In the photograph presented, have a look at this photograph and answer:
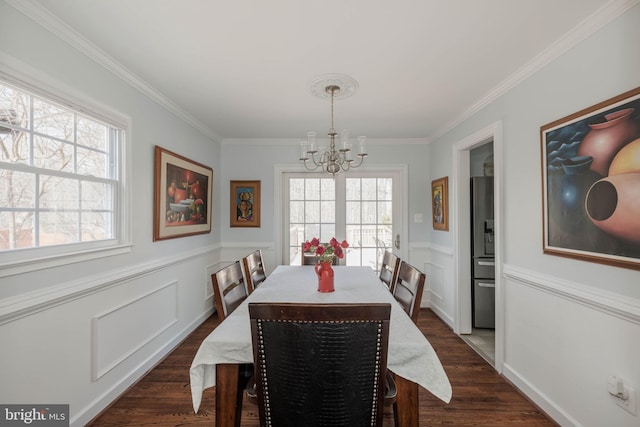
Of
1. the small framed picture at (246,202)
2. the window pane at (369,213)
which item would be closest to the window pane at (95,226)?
the small framed picture at (246,202)

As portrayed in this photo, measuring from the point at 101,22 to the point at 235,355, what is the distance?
6.37 feet

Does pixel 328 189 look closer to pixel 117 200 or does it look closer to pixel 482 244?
pixel 482 244

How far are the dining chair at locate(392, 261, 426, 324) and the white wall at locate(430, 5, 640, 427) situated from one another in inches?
36.0

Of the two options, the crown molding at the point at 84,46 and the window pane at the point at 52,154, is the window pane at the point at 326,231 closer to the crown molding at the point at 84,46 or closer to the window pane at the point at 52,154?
the crown molding at the point at 84,46

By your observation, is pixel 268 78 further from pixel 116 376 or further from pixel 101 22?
pixel 116 376

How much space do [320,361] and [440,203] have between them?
3035 mm

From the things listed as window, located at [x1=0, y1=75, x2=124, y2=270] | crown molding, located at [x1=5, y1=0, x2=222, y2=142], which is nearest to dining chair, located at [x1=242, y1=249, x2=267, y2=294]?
window, located at [x1=0, y1=75, x2=124, y2=270]

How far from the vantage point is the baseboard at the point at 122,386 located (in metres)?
1.75

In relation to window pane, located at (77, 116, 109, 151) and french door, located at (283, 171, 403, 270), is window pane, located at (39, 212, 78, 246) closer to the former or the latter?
window pane, located at (77, 116, 109, 151)

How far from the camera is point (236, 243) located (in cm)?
402

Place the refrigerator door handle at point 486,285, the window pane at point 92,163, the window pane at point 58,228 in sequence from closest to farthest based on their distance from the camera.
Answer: the window pane at point 58,228 < the window pane at point 92,163 < the refrigerator door handle at point 486,285

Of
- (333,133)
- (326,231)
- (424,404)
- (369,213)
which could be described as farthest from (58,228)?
(369,213)

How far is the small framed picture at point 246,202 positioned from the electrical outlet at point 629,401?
3.62 metres

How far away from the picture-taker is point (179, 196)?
289cm
